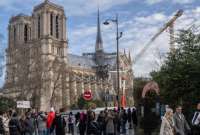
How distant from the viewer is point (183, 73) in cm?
2300

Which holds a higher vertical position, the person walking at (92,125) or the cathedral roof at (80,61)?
the cathedral roof at (80,61)

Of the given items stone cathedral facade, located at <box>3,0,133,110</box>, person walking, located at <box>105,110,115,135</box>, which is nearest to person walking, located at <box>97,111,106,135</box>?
person walking, located at <box>105,110,115,135</box>

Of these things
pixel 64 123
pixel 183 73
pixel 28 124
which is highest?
pixel 183 73

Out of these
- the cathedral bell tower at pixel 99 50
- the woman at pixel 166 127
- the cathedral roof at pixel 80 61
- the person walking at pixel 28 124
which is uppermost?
the cathedral bell tower at pixel 99 50

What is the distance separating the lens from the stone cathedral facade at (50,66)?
63.3 meters

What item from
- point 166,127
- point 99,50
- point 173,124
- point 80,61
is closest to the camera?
point 166,127

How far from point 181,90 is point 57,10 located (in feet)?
379

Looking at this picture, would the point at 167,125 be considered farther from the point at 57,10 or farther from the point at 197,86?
the point at 57,10

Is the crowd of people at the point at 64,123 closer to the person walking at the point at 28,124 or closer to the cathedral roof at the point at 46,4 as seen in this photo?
the person walking at the point at 28,124

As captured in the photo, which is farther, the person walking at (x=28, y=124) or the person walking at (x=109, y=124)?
the person walking at (x=28, y=124)

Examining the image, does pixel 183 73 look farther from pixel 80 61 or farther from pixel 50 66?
pixel 80 61

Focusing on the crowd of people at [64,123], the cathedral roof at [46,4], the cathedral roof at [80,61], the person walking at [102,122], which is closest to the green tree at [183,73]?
the crowd of people at [64,123]

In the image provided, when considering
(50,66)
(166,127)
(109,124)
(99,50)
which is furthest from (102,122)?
(99,50)

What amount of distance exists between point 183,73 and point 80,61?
149 meters
